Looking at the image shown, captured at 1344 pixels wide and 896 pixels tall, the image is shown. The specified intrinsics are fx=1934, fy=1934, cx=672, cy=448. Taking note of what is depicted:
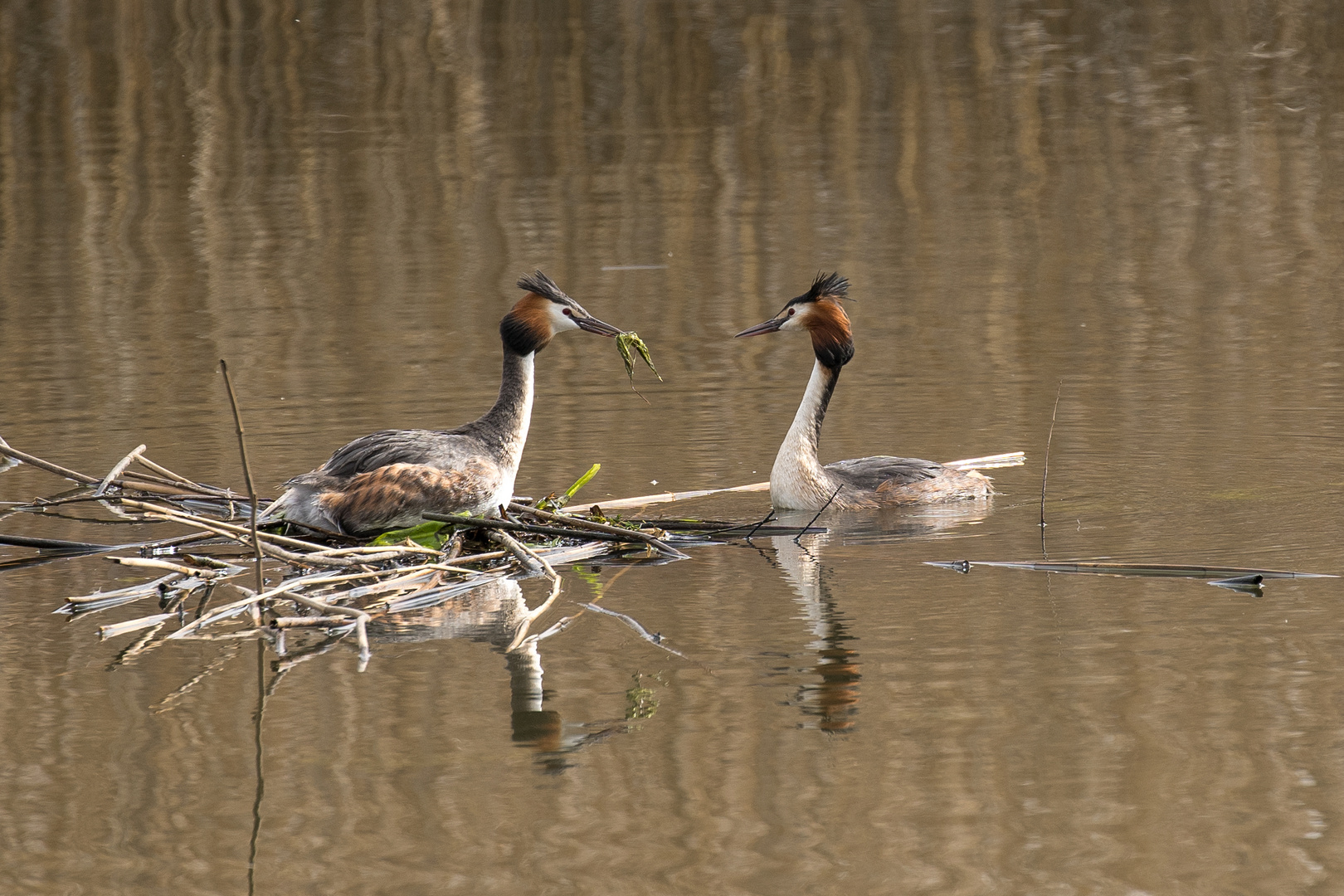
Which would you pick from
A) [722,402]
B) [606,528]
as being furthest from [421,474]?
[722,402]

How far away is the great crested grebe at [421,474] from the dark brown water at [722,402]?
2.20ft

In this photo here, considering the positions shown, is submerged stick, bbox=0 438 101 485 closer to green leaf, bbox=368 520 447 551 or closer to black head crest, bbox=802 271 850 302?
green leaf, bbox=368 520 447 551

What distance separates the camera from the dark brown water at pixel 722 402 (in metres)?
4.64

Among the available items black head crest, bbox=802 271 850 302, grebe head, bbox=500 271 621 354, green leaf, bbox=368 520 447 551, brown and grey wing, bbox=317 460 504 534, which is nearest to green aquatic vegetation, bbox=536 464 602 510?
brown and grey wing, bbox=317 460 504 534

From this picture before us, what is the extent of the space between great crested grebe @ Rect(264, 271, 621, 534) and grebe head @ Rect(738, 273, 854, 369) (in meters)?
1.22

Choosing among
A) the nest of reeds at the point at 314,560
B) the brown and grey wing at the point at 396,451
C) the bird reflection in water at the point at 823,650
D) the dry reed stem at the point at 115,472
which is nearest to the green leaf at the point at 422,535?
the nest of reeds at the point at 314,560

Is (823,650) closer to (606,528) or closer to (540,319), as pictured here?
(606,528)

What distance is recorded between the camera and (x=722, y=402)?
10414 millimetres

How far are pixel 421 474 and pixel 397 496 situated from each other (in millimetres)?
121

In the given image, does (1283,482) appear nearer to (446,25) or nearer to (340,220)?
(340,220)

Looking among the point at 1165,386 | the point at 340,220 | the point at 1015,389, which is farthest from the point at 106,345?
the point at 1165,386

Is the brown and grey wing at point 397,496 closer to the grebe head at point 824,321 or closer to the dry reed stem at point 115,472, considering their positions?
the dry reed stem at point 115,472

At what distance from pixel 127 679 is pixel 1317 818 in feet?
11.1

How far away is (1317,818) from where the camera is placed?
14.8ft
